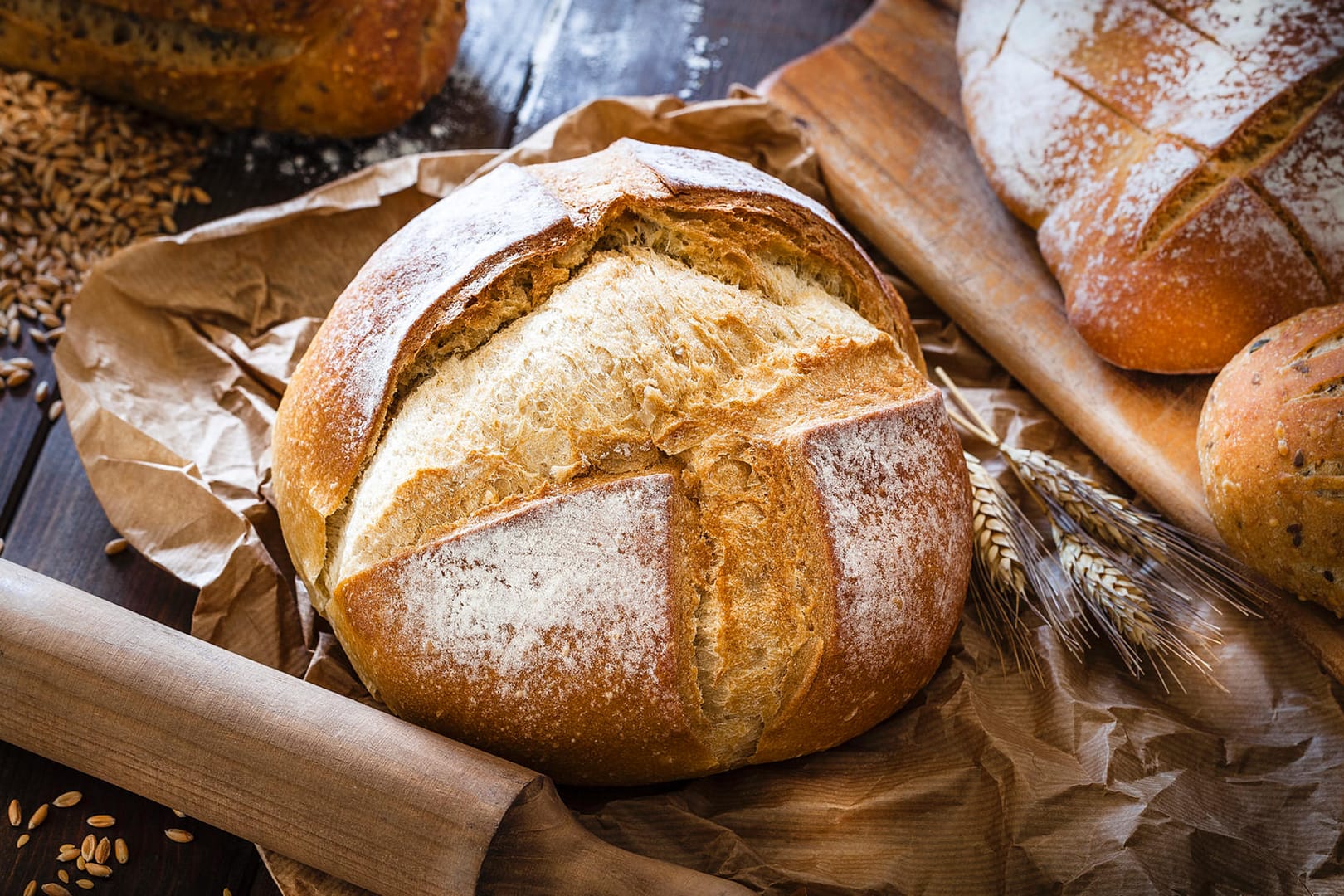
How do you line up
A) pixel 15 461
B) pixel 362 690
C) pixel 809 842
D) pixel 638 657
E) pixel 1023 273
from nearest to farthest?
pixel 638 657 → pixel 809 842 → pixel 362 690 → pixel 15 461 → pixel 1023 273

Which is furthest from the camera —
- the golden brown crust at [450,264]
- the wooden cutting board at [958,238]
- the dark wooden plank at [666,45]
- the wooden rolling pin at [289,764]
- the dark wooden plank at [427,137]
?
the dark wooden plank at [666,45]

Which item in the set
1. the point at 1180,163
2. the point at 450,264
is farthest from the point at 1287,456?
the point at 450,264

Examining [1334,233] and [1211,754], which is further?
[1334,233]

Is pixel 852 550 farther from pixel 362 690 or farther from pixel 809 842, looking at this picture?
pixel 362 690

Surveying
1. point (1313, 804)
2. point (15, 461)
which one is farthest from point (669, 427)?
point (15, 461)

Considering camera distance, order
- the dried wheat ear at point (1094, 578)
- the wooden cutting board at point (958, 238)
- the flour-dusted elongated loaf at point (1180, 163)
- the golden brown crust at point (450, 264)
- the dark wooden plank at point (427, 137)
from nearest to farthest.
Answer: the golden brown crust at point (450, 264) → the dried wheat ear at point (1094, 578) → the flour-dusted elongated loaf at point (1180, 163) → the wooden cutting board at point (958, 238) → the dark wooden plank at point (427, 137)

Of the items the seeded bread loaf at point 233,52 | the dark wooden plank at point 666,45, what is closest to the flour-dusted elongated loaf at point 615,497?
the seeded bread loaf at point 233,52

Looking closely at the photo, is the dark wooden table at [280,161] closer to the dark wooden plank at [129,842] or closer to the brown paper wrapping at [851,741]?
the dark wooden plank at [129,842]
